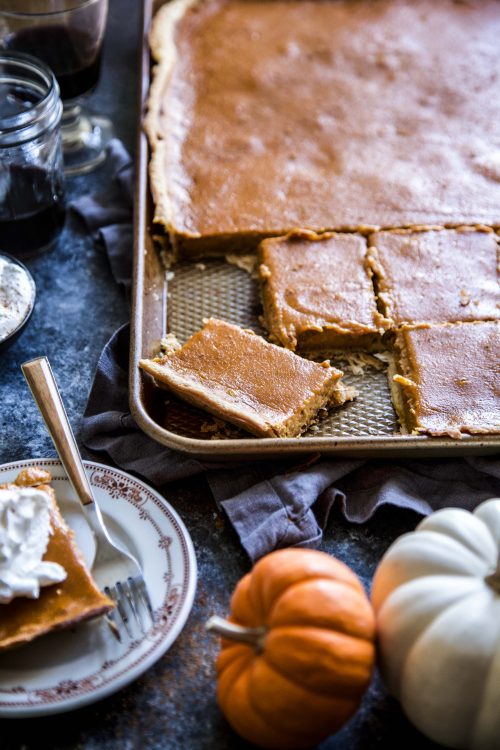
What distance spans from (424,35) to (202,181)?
1424 millimetres

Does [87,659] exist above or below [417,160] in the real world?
below

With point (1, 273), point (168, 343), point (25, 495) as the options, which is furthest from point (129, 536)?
point (1, 273)

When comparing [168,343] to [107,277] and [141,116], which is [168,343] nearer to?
[107,277]

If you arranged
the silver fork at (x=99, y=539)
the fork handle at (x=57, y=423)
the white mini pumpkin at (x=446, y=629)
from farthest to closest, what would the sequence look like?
1. the fork handle at (x=57, y=423)
2. the silver fork at (x=99, y=539)
3. the white mini pumpkin at (x=446, y=629)

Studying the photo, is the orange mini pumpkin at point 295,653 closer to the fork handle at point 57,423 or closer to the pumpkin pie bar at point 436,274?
the fork handle at point 57,423

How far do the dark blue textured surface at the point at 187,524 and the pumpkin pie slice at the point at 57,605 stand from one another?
0.20 metres

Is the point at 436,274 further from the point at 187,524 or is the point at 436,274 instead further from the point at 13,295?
the point at 13,295

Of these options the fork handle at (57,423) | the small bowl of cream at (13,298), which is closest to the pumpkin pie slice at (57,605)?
the fork handle at (57,423)

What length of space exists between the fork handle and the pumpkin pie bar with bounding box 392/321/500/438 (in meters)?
0.89

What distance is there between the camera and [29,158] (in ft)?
8.64

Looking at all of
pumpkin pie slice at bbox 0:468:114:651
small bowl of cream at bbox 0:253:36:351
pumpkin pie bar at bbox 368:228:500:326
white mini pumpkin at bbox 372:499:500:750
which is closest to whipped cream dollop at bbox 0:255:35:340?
small bowl of cream at bbox 0:253:36:351

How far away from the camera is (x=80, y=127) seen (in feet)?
10.9

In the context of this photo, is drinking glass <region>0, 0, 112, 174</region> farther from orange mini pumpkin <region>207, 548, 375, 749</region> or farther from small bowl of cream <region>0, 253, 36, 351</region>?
orange mini pumpkin <region>207, 548, 375, 749</region>

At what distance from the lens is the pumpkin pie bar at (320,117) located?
2918 mm
